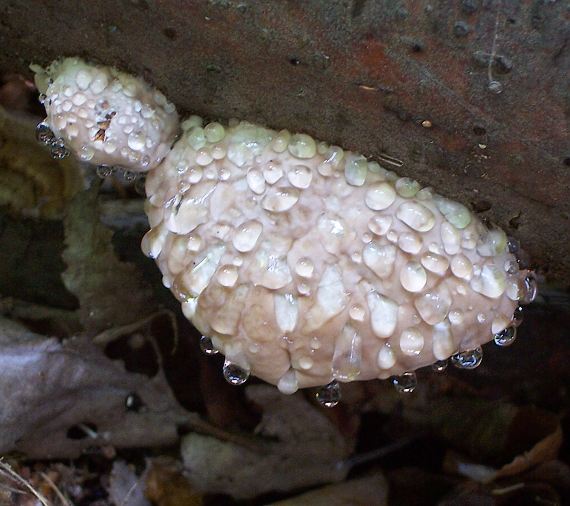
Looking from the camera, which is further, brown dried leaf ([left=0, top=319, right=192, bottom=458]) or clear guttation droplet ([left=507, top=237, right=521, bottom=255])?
brown dried leaf ([left=0, top=319, right=192, bottom=458])

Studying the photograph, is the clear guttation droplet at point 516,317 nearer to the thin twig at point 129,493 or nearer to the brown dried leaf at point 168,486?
the brown dried leaf at point 168,486

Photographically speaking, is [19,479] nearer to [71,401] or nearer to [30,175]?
[71,401]

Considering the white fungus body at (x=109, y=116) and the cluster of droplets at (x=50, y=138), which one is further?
the cluster of droplets at (x=50, y=138)

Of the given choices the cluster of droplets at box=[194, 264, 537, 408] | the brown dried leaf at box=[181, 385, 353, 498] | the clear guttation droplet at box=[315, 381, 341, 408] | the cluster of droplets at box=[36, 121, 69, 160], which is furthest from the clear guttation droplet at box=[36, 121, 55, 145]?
the brown dried leaf at box=[181, 385, 353, 498]

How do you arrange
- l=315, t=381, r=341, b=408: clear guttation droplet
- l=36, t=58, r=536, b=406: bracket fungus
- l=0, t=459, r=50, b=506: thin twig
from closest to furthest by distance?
1. l=36, t=58, r=536, b=406: bracket fungus
2. l=315, t=381, r=341, b=408: clear guttation droplet
3. l=0, t=459, r=50, b=506: thin twig

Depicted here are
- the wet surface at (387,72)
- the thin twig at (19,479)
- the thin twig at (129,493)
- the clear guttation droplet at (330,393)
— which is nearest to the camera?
the wet surface at (387,72)

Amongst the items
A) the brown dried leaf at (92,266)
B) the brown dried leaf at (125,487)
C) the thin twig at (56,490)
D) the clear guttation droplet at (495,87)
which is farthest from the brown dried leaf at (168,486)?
the clear guttation droplet at (495,87)

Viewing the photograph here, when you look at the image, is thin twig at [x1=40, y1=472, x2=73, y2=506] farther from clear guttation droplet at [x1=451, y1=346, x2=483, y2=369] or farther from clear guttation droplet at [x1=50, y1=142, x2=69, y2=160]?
clear guttation droplet at [x1=451, y1=346, x2=483, y2=369]

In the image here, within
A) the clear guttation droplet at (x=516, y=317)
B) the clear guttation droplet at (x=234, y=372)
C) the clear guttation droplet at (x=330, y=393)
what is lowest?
the clear guttation droplet at (x=330, y=393)
